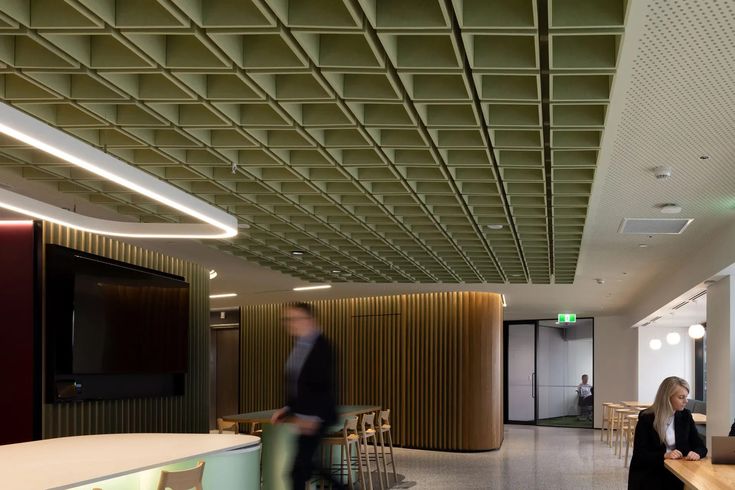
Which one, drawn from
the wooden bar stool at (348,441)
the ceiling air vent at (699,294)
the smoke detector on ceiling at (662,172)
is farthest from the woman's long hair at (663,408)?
the ceiling air vent at (699,294)

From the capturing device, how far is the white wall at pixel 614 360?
21359 millimetres

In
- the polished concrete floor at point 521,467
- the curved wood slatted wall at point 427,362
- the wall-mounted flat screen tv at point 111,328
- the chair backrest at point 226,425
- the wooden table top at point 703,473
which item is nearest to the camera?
the wooden table top at point 703,473

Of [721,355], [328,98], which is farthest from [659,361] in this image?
[328,98]

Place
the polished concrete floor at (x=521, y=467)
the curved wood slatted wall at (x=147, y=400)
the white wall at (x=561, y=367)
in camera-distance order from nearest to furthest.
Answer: the curved wood slatted wall at (x=147, y=400), the polished concrete floor at (x=521, y=467), the white wall at (x=561, y=367)

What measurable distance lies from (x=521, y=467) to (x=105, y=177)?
9.91 meters

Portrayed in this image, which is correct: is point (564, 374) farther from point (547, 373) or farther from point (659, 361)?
point (659, 361)

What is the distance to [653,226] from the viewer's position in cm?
881

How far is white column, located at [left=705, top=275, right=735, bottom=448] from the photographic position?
9055 millimetres

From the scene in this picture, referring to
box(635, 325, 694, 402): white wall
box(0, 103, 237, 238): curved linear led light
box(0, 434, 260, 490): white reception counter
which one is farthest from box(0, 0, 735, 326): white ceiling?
box(635, 325, 694, 402): white wall

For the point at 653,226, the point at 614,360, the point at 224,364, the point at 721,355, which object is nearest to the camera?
the point at 653,226

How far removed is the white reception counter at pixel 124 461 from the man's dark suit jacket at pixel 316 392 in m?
0.42

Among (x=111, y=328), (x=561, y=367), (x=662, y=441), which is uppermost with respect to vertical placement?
(x=111, y=328)

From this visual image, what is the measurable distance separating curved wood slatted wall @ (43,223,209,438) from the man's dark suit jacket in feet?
8.95

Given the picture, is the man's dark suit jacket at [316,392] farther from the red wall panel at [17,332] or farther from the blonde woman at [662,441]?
the red wall panel at [17,332]
